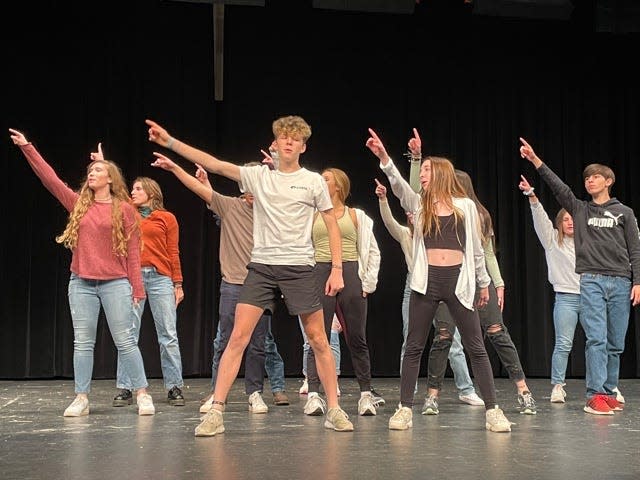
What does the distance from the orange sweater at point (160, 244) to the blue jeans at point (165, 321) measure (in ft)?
0.17

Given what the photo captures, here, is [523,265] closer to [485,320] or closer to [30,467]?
[485,320]

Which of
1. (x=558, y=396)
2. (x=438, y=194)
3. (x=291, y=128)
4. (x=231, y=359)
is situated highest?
(x=291, y=128)

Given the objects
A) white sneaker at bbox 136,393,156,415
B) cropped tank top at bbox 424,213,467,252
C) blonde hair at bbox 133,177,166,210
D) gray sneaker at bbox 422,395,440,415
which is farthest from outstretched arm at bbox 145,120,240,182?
gray sneaker at bbox 422,395,440,415

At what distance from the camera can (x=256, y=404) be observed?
5.12 m

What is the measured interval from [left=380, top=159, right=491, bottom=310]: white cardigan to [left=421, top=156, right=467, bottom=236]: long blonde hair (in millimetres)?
34

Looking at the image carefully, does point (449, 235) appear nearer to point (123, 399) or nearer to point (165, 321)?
point (165, 321)

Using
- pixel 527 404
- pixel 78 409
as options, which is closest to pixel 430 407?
pixel 527 404

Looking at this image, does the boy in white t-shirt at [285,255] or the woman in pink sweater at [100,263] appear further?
the woman in pink sweater at [100,263]

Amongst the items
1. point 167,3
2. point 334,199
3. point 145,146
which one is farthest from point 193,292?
point 334,199

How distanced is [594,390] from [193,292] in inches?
165

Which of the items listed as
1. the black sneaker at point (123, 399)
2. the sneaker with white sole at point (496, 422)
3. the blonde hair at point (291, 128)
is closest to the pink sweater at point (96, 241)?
the black sneaker at point (123, 399)

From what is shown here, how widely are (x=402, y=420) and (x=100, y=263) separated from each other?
189 centimetres

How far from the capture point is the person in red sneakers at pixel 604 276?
5281 mm

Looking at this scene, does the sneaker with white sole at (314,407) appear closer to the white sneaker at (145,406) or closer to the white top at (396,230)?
the white sneaker at (145,406)
